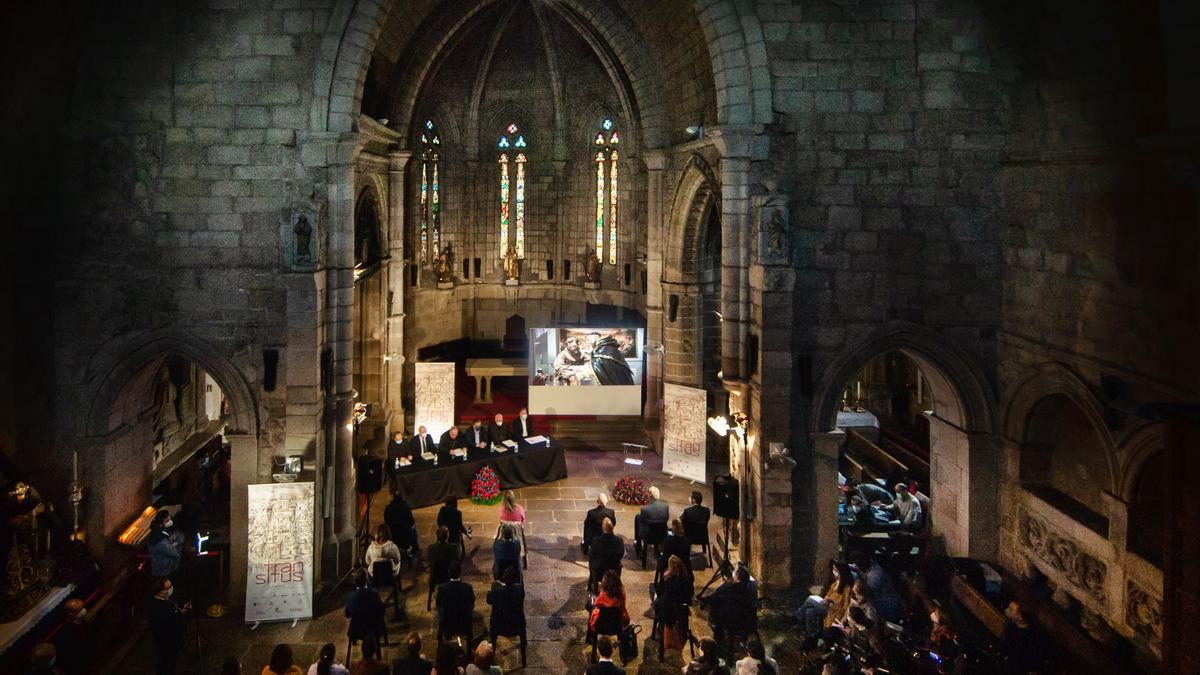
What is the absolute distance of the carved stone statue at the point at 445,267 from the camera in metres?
26.0

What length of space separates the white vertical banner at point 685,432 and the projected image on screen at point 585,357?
4.01 m

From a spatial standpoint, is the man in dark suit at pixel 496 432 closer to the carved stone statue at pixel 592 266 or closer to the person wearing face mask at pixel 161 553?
the person wearing face mask at pixel 161 553

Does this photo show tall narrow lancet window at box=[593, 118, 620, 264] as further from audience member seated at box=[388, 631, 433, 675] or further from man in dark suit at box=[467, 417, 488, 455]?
audience member seated at box=[388, 631, 433, 675]

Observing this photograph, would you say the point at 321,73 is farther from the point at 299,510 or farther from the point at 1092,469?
the point at 1092,469

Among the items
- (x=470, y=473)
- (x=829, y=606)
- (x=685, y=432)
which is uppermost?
(x=685, y=432)

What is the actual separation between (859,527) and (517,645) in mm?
5731

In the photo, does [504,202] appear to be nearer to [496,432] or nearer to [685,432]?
[496,432]

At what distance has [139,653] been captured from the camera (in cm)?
1171

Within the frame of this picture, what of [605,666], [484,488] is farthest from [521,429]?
[605,666]

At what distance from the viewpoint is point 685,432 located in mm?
16297

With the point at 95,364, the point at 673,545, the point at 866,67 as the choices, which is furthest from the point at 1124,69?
the point at 95,364

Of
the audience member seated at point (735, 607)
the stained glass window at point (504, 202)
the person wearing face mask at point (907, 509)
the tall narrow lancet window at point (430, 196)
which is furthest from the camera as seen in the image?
the stained glass window at point (504, 202)

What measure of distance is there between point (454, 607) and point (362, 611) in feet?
3.39

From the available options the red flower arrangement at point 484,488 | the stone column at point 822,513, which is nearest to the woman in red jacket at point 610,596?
the stone column at point 822,513
